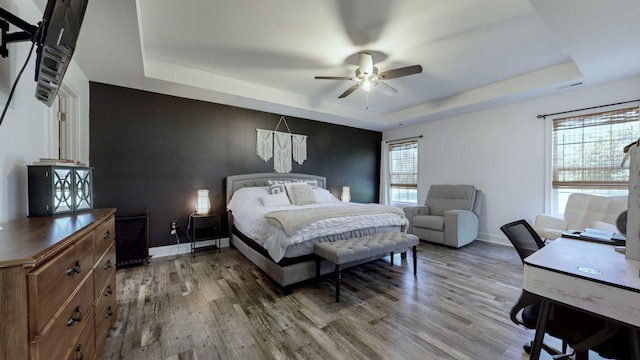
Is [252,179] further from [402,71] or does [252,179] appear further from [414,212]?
[414,212]

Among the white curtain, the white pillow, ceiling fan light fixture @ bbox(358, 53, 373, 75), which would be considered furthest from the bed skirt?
the white curtain

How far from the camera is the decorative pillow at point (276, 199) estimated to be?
374 cm

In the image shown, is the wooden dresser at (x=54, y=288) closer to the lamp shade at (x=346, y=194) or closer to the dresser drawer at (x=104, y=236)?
the dresser drawer at (x=104, y=236)

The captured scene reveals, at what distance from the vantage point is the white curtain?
6266mm

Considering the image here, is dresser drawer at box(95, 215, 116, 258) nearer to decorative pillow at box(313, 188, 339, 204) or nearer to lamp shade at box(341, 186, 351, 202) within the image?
decorative pillow at box(313, 188, 339, 204)

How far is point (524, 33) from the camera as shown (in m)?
2.49

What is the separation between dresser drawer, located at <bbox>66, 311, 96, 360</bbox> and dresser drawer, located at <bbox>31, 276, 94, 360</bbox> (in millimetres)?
21

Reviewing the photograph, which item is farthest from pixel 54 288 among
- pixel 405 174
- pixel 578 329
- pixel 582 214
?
pixel 405 174

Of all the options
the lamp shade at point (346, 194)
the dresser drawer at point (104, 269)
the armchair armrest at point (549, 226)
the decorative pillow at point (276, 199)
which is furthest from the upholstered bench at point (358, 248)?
the lamp shade at point (346, 194)

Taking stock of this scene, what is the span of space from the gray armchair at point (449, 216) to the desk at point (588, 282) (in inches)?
114

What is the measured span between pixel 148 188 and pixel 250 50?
97.8 inches

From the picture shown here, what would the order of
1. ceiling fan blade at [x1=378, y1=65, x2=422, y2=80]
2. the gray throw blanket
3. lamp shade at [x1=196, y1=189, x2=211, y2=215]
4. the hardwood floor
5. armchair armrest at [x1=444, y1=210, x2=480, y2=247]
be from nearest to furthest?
the hardwood floor < the gray throw blanket < ceiling fan blade at [x1=378, y1=65, x2=422, y2=80] < lamp shade at [x1=196, y1=189, x2=211, y2=215] < armchair armrest at [x1=444, y1=210, x2=480, y2=247]

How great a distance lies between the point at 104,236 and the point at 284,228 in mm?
1361

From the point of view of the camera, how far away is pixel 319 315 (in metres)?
2.09
